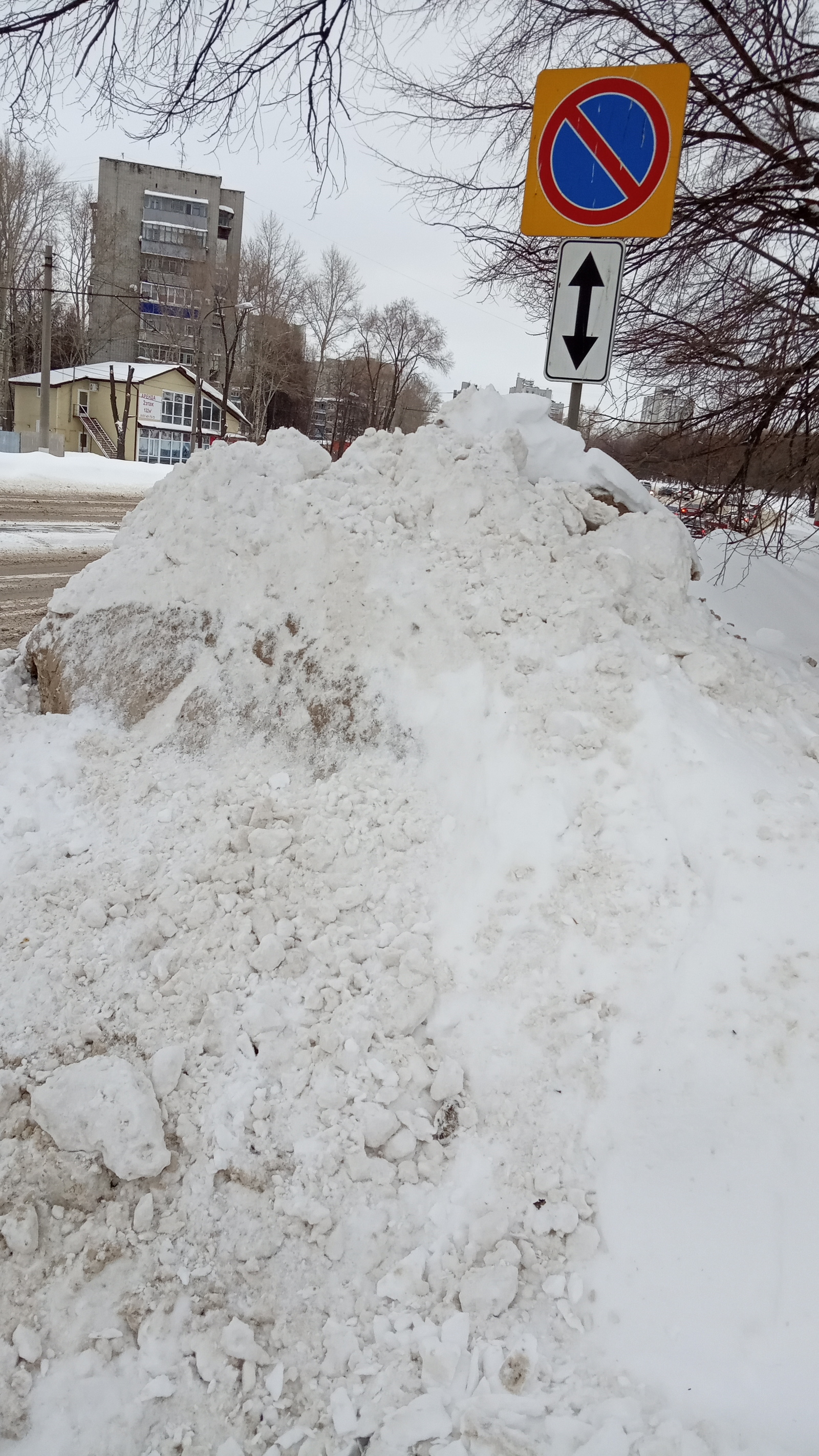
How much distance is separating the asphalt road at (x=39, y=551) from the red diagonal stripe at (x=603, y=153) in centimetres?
470

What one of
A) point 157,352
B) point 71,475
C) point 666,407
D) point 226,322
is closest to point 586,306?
point 666,407

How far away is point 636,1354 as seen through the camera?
6.08ft

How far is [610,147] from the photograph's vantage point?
3.56m

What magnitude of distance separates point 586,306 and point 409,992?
9.99 feet

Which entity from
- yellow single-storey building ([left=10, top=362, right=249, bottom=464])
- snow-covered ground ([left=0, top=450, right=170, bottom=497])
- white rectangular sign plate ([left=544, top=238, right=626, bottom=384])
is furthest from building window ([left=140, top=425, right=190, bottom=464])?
white rectangular sign plate ([left=544, top=238, right=626, bottom=384])

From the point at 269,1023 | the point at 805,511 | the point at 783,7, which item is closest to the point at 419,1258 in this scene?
the point at 269,1023

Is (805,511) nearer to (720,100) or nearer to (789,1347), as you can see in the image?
(720,100)

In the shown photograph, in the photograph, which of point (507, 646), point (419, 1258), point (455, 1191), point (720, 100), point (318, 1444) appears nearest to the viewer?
point (318, 1444)

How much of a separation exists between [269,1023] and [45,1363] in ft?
3.03

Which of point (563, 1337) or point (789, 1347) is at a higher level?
point (789, 1347)

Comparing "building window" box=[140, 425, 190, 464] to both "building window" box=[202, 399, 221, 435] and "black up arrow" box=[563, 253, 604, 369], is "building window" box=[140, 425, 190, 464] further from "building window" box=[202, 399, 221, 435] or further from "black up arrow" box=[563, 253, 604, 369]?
"black up arrow" box=[563, 253, 604, 369]

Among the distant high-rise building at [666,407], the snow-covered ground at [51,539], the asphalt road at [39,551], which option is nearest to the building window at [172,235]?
the asphalt road at [39,551]

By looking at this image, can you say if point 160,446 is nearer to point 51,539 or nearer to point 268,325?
point 268,325

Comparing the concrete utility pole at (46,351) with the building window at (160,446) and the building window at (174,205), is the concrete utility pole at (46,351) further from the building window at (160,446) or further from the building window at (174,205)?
the building window at (174,205)
